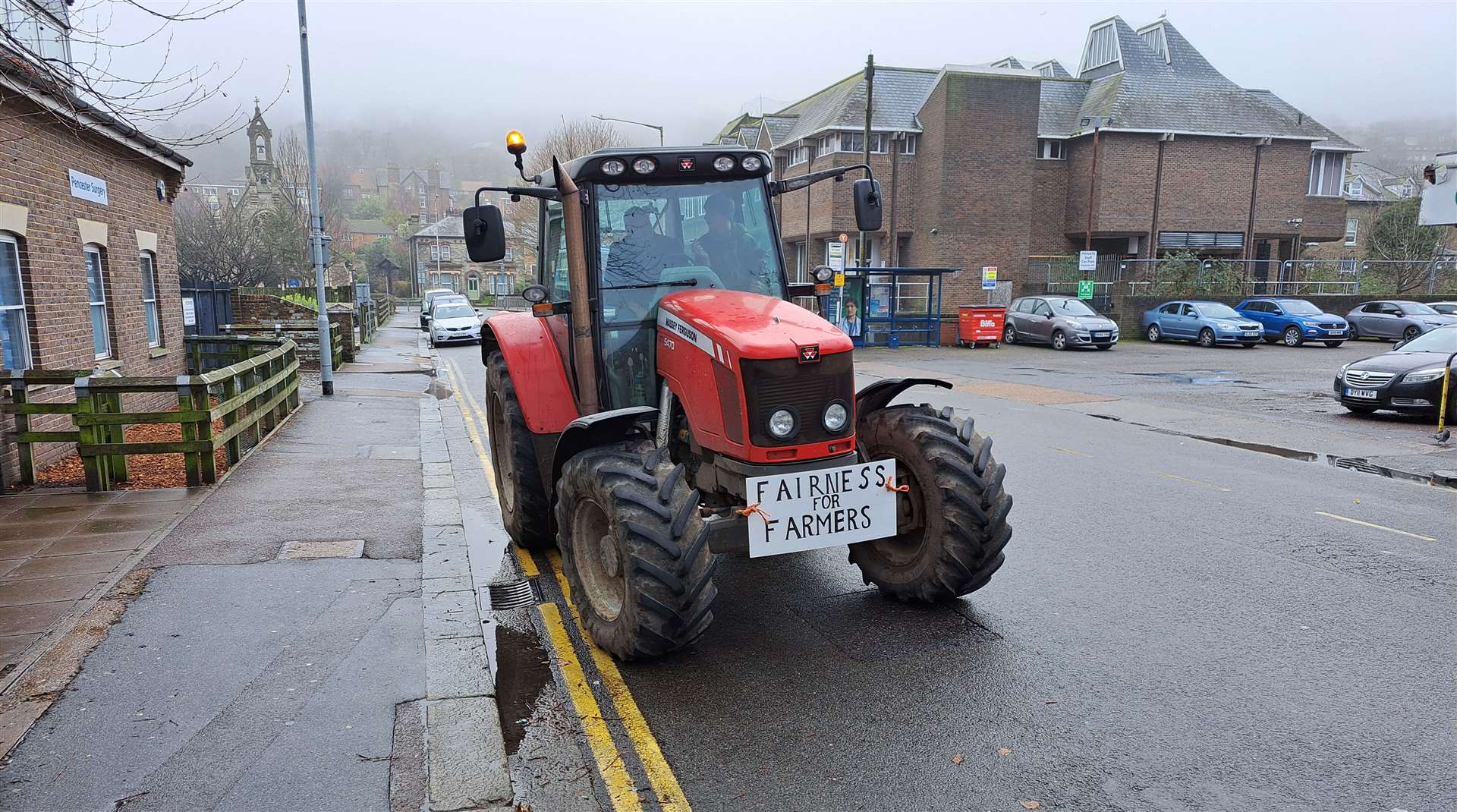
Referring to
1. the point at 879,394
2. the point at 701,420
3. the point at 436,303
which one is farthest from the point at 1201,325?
the point at 701,420

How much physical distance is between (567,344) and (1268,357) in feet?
81.1

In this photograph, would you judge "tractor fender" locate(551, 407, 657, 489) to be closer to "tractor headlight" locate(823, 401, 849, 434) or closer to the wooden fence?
"tractor headlight" locate(823, 401, 849, 434)

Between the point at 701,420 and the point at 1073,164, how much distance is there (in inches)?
1560

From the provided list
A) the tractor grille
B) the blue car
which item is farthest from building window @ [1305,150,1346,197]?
the tractor grille

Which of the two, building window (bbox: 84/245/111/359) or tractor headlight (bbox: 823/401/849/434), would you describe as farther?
building window (bbox: 84/245/111/359)

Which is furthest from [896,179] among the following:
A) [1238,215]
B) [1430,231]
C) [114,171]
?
[114,171]

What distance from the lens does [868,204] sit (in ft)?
18.1

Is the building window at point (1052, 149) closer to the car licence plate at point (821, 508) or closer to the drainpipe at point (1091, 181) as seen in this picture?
the drainpipe at point (1091, 181)

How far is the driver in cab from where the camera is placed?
549 centimetres

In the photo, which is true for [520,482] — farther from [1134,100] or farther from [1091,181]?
[1134,100]

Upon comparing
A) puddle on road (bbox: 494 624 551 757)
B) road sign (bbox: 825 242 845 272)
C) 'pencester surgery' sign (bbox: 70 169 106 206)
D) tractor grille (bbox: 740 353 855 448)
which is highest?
'pencester surgery' sign (bbox: 70 169 106 206)

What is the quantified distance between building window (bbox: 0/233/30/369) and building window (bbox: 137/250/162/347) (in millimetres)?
4288

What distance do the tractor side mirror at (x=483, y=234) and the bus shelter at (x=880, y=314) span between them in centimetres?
2154

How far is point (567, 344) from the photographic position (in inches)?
232
